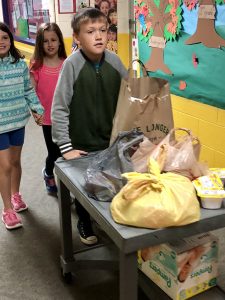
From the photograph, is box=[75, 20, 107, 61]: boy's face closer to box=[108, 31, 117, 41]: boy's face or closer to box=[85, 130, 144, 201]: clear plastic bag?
box=[85, 130, 144, 201]: clear plastic bag

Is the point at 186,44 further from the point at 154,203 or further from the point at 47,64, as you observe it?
the point at 154,203

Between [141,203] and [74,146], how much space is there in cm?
95

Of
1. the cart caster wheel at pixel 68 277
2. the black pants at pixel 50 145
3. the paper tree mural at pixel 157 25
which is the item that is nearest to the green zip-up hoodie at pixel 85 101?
the cart caster wheel at pixel 68 277

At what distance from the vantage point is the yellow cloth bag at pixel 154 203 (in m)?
1.26

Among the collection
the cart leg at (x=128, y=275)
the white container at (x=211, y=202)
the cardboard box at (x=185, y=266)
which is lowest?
the cardboard box at (x=185, y=266)

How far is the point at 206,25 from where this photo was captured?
2.64 m

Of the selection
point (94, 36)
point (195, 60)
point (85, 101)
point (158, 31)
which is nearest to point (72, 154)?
point (85, 101)

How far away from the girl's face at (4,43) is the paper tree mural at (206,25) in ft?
4.08

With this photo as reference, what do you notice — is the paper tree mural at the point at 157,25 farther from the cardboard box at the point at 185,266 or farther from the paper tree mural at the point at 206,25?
the cardboard box at the point at 185,266

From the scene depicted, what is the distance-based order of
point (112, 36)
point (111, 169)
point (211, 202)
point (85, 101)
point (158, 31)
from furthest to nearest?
point (112, 36), point (158, 31), point (85, 101), point (111, 169), point (211, 202)

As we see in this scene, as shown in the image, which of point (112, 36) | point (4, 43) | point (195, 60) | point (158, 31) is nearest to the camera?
point (4, 43)

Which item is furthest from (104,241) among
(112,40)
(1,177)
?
(112,40)

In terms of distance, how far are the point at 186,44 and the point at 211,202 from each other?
1.76 meters

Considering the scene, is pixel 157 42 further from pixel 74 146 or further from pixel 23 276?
pixel 23 276
